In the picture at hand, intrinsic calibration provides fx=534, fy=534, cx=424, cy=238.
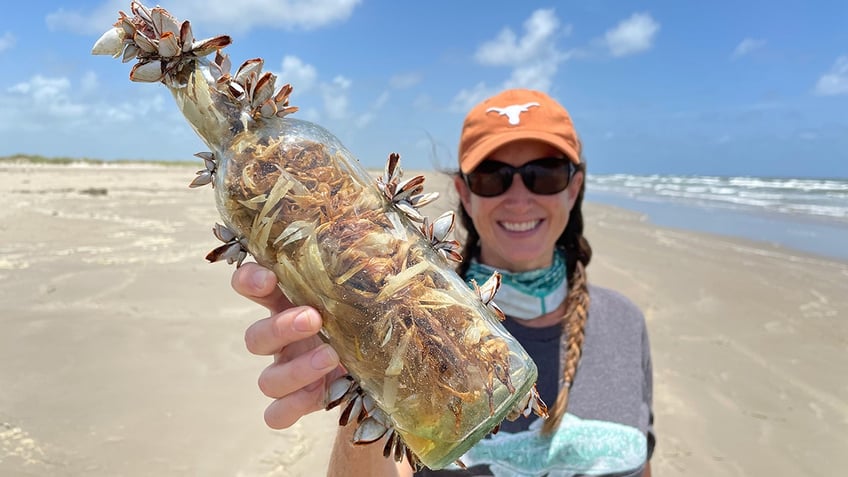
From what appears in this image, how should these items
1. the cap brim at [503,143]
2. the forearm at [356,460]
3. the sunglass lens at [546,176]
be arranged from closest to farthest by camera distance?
1. the forearm at [356,460]
2. the cap brim at [503,143]
3. the sunglass lens at [546,176]

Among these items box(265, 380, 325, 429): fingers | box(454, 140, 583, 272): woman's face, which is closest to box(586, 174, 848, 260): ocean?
box(454, 140, 583, 272): woman's face

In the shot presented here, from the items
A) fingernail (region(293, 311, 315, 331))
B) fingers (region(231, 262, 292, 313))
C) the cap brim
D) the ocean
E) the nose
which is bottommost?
the ocean

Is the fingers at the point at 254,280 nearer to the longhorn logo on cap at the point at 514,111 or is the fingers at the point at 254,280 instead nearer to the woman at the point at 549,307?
the woman at the point at 549,307

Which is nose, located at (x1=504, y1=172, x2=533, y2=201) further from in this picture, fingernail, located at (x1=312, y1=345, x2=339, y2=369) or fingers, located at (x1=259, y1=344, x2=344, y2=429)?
fingernail, located at (x1=312, y1=345, x2=339, y2=369)

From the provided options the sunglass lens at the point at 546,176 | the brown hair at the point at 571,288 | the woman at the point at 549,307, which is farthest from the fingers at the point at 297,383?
the sunglass lens at the point at 546,176

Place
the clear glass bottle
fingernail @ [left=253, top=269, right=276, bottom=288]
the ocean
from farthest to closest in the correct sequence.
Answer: the ocean
fingernail @ [left=253, top=269, right=276, bottom=288]
the clear glass bottle

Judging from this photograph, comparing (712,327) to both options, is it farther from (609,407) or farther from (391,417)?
(391,417)
